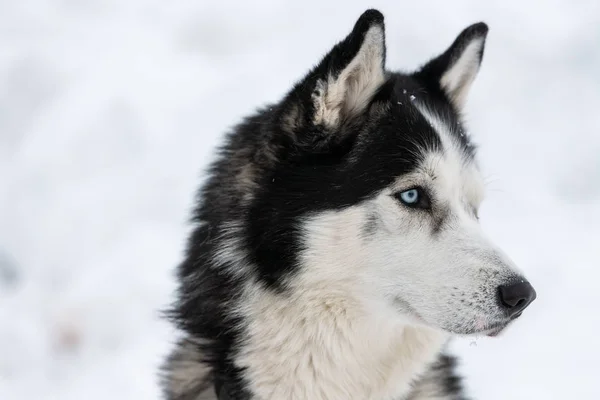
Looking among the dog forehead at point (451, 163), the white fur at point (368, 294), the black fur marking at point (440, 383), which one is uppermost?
the dog forehead at point (451, 163)

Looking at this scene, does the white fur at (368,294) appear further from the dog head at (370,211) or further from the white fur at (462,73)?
the white fur at (462,73)

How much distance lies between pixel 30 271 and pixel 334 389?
273 centimetres

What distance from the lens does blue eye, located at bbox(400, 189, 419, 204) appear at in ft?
9.11

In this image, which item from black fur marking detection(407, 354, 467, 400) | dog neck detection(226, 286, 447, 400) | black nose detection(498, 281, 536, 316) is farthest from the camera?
black fur marking detection(407, 354, 467, 400)

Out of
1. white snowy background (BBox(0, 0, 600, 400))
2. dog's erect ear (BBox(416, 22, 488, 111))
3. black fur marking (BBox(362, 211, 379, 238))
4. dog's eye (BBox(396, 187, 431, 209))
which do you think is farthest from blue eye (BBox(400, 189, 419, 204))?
white snowy background (BBox(0, 0, 600, 400))

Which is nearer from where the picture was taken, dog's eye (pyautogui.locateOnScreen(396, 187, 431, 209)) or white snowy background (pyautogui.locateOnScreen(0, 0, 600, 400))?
dog's eye (pyautogui.locateOnScreen(396, 187, 431, 209))

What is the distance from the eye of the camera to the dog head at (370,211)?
265 centimetres

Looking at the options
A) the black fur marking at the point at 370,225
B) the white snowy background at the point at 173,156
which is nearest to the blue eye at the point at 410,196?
the black fur marking at the point at 370,225

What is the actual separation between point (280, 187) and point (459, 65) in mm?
1016

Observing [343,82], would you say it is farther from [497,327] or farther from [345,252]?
[497,327]

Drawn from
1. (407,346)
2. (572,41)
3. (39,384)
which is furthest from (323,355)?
(572,41)

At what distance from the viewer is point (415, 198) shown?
279 centimetres

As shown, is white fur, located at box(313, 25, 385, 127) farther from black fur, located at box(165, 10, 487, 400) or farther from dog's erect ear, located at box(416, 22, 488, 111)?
dog's erect ear, located at box(416, 22, 488, 111)

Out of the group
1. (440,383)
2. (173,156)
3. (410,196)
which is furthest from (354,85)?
(173,156)
